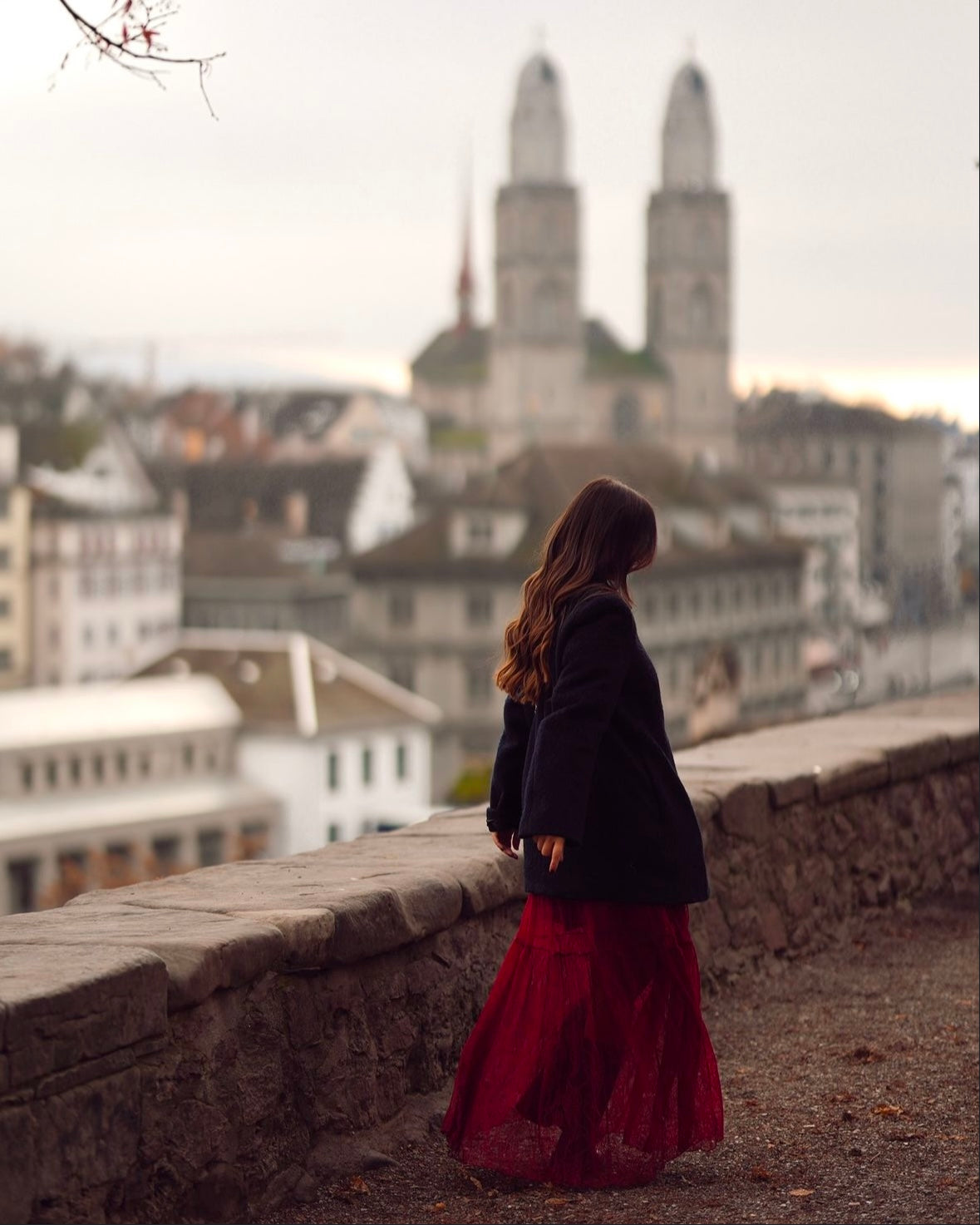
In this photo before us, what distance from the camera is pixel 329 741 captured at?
190 feet

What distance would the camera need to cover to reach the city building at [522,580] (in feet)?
169

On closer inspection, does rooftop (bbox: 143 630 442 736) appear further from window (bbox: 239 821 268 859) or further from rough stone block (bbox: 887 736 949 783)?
rough stone block (bbox: 887 736 949 783)

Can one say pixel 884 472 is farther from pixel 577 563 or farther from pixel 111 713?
pixel 111 713

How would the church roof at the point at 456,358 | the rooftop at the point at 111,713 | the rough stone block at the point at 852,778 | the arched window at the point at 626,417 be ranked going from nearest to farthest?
1. the rough stone block at the point at 852,778
2. the rooftop at the point at 111,713
3. the arched window at the point at 626,417
4. the church roof at the point at 456,358

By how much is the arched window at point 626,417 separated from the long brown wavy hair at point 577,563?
72.8 metres

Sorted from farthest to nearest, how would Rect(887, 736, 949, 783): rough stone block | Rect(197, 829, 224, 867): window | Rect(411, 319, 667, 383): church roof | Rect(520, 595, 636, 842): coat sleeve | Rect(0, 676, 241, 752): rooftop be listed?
1. Rect(411, 319, 667, 383): church roof
2. Rect(0, 676, 241, 752): rooftop
3. Rect(197, 829, 224, 867): window
4. Rect(887, 736, 949, 783): rough stone block
5. Rect(520, 595, 636, 842): coat sleeve

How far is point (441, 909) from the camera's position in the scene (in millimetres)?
3338

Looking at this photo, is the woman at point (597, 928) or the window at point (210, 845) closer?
the woman at point (597, 928)

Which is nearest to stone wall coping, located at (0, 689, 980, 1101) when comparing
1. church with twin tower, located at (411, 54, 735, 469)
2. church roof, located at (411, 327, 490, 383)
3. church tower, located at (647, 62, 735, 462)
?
church tower, located at (647, 62, 735, 462)

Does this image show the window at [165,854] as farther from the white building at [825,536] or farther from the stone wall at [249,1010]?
the stone wall at [249,1010]

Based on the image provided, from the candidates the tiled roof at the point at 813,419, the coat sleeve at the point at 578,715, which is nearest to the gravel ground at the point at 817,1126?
the coat sleeve at the point at 578,715

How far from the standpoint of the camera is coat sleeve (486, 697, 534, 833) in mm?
3000

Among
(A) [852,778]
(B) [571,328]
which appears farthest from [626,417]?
(A) [852,778]

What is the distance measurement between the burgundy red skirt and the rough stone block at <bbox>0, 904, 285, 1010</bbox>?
372mm
